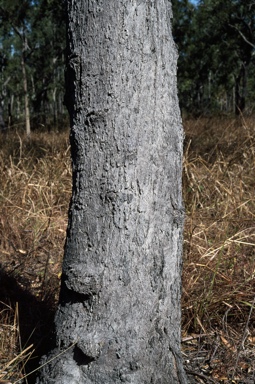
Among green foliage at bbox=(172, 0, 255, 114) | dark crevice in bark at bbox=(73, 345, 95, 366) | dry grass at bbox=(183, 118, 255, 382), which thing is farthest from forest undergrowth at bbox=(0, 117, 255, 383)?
green foliage at bbox=(172, 0, 255, 114)

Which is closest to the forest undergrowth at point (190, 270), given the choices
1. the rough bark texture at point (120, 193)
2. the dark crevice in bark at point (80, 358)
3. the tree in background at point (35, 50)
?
the dark crevice in bark at point (80, 358)

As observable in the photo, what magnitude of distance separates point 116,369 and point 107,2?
1.22 m

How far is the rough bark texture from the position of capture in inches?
64.4

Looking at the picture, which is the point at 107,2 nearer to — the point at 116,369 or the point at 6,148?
the point at 116,369

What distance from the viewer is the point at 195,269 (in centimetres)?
268

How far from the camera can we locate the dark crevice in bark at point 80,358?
172 cm

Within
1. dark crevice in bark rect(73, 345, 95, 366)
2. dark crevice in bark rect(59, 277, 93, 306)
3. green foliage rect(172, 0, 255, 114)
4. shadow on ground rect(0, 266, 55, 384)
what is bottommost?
shadow on ground rect(0, 266, 55, 384)

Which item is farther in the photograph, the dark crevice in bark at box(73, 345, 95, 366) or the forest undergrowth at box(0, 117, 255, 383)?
the forest undergrowth at box(0, 117, 255, 383)

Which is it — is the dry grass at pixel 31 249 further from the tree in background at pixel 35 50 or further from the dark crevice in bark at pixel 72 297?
the tree in background at pixel 35 50

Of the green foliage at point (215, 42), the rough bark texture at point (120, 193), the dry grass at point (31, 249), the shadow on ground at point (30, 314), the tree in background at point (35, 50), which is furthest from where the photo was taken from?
the green foliage at point (215, 42)

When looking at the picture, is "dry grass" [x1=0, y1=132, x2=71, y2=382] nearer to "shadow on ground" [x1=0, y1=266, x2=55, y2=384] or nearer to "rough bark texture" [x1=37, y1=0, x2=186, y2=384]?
"shadow on ground" [x1=0, y1=266, x2=55, y2=384]

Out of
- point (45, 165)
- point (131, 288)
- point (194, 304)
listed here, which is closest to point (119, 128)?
point (131, 288)

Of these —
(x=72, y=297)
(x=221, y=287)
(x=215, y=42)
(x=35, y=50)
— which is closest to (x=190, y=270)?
(x=221, y=287)

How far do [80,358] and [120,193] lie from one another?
0.60 m
